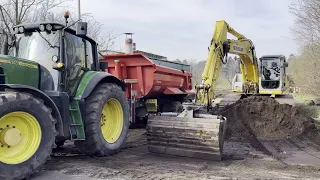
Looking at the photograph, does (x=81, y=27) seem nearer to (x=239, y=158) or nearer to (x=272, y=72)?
(x=239, y=158)

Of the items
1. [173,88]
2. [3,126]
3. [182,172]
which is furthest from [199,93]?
[3,126]

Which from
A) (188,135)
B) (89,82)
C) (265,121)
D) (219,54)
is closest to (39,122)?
(89,82)

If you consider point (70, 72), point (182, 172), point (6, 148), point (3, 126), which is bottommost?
point (182, 172)

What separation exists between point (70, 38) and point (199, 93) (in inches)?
133

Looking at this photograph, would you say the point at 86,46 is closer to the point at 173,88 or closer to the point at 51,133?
the point at 51,133

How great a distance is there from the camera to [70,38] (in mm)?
5766

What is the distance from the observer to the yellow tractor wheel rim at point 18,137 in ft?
14.1

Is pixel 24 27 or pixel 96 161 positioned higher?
pixel 24 27

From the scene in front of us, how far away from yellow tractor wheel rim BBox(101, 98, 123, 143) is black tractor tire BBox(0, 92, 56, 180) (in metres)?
1.62

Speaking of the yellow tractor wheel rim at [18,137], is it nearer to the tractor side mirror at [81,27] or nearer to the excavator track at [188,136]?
the tractor side mirror at [81,27]

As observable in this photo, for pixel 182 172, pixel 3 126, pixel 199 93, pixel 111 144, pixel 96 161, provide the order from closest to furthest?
pixel 3 126 < pixel 182 172 < pixel 96 161 < pixel 111 144 < pixel 199 93

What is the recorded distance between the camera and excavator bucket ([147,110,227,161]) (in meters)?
5.90

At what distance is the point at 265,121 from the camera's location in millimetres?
8875

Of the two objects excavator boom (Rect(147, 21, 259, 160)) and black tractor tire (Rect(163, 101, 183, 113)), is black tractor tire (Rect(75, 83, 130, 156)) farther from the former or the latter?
black tractor tire (Rect(163, 101, 183, 113))
